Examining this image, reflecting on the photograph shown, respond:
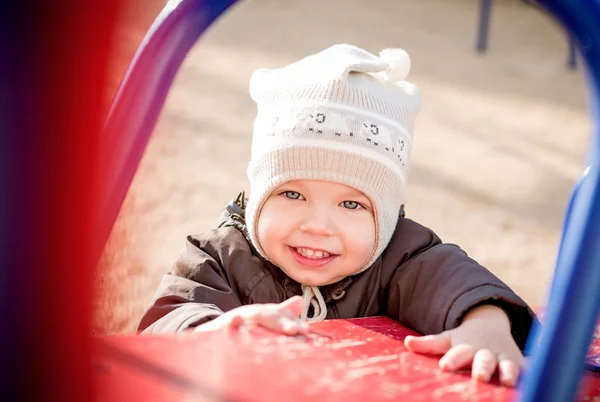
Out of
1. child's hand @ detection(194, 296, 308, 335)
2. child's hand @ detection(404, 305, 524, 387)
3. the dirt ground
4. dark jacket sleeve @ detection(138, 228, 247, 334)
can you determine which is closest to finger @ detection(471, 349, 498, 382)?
child's hand @ detection(404, 305, 524, 387)

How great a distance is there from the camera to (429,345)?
78 centimetres

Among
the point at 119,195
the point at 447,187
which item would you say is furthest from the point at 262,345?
the point at 447,187

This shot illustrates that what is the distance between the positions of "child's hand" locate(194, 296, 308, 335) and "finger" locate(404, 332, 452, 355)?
0.09 m

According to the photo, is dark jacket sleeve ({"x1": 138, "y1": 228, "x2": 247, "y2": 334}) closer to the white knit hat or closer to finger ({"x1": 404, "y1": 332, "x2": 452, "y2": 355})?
the white knit hat

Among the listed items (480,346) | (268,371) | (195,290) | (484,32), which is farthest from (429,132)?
(268,371)

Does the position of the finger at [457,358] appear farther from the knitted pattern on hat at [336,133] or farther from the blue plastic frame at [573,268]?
the knitted pattern on hat at [336,133]

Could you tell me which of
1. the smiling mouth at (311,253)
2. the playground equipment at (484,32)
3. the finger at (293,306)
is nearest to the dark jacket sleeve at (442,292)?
the smiling mouth at (311,253)

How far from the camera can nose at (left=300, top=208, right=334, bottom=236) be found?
3.21 ft

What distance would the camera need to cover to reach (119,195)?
0.80 metres

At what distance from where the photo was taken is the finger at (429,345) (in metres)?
0.78

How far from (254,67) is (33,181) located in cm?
284

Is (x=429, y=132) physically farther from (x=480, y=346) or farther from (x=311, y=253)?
(x=480, y=346)

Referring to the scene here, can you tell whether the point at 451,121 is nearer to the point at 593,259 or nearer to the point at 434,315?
the point at 434,315

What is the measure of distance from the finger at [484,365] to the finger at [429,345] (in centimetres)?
4
